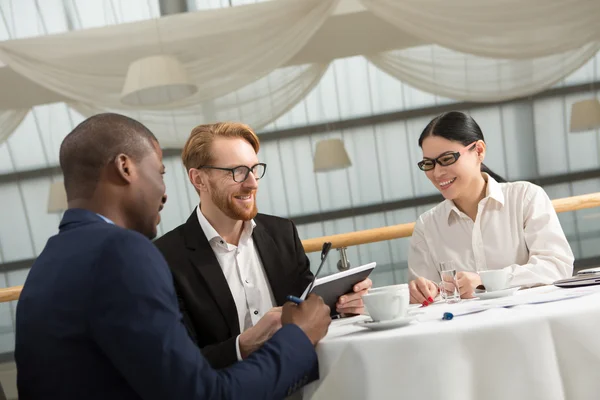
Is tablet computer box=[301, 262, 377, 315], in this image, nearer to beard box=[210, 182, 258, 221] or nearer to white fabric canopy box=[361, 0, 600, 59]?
beard box=[210, 182, 258, 221]

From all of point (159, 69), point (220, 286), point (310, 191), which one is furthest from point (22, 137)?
point (220, 286)

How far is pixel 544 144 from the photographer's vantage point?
4.66 m

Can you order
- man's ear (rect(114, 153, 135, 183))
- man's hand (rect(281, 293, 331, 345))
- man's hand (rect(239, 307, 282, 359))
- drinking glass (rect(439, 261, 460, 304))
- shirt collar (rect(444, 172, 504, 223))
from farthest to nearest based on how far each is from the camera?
1. shirt collar (rect(444, 172, 504, 223))
2. drinking glass (rect(439, 261, 460, 304))
3. man's hand (rect(239, 307, 282, 359))
4. man's hand (rect(281, 293, 331, 345))
5. man's ear (rect(114, 153, 135, 183))

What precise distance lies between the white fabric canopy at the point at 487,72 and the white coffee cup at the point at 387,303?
326 centimetres

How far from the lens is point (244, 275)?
197 centimetres

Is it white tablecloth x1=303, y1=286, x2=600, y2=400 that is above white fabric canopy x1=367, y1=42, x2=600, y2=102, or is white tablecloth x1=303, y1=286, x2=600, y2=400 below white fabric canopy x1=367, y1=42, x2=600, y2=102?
below

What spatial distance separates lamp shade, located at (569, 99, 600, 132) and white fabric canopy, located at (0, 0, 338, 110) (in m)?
1.76

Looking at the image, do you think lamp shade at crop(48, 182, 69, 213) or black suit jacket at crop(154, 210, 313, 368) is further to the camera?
lamp shade at crop(48, 182, 69, 213)

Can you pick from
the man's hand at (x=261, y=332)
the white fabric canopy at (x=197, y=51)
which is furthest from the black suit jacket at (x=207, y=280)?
the white fabric canopy at (x=197, y=51)

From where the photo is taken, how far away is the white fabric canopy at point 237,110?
4293 millimetres

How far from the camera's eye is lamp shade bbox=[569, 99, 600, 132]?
15.2 ft

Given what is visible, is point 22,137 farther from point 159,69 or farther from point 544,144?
point 544,144

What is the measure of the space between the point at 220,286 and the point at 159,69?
2692 mm

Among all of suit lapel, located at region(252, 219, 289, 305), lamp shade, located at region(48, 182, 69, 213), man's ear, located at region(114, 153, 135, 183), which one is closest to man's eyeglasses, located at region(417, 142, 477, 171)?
suit lapel, located at region(252, 219, 289, 305)
